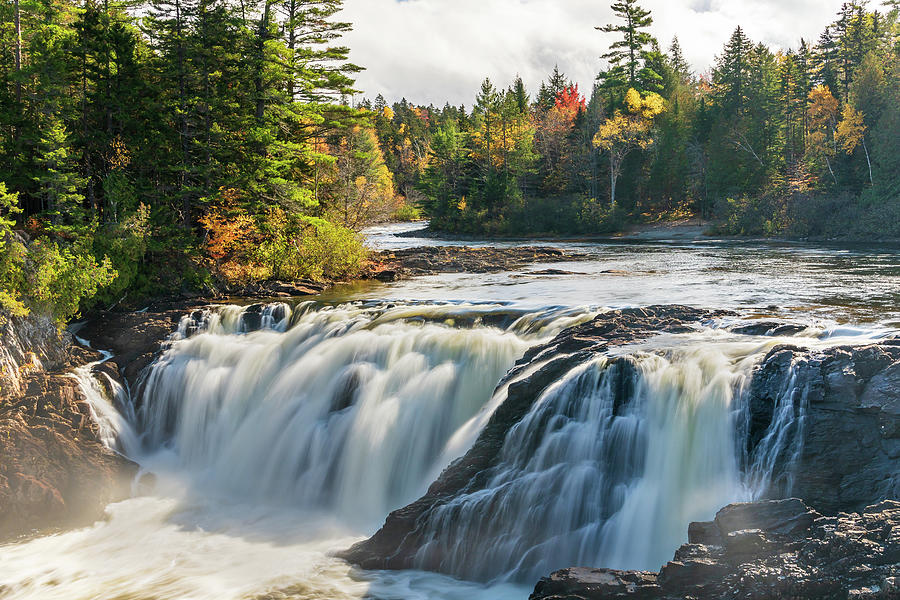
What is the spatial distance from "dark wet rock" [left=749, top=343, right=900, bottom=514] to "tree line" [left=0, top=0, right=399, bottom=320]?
1612cm

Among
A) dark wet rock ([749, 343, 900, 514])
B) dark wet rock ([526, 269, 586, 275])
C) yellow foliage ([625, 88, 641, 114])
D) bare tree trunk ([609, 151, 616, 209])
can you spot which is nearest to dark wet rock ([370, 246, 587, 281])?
dark wet rock ([526, 269, 586, 275])

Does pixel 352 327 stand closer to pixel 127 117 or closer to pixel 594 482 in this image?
pixel 594 482

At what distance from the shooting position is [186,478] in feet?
41.7

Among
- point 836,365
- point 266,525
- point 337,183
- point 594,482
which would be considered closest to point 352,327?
point 266,525

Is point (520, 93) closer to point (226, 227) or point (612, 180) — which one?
point (612, 180)

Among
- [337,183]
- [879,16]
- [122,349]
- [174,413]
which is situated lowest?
[174,413]

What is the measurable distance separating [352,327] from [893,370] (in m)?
10.3


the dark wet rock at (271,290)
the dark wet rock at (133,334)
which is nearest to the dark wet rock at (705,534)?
the dark wet rock at (133,334)

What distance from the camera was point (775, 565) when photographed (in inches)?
230

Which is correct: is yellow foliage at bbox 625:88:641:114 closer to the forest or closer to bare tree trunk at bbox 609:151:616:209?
bare tree trunk at bbox 609:151:616:209

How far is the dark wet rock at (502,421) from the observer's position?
9148 millimetres

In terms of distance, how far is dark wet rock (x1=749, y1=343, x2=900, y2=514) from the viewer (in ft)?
24.2

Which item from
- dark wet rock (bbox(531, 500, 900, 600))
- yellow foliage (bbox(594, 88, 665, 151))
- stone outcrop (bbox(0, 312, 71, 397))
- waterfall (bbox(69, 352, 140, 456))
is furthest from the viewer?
yellow foliage (bbox(594, 88, 665, 151))

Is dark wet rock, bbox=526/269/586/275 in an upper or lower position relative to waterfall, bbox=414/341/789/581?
upper
